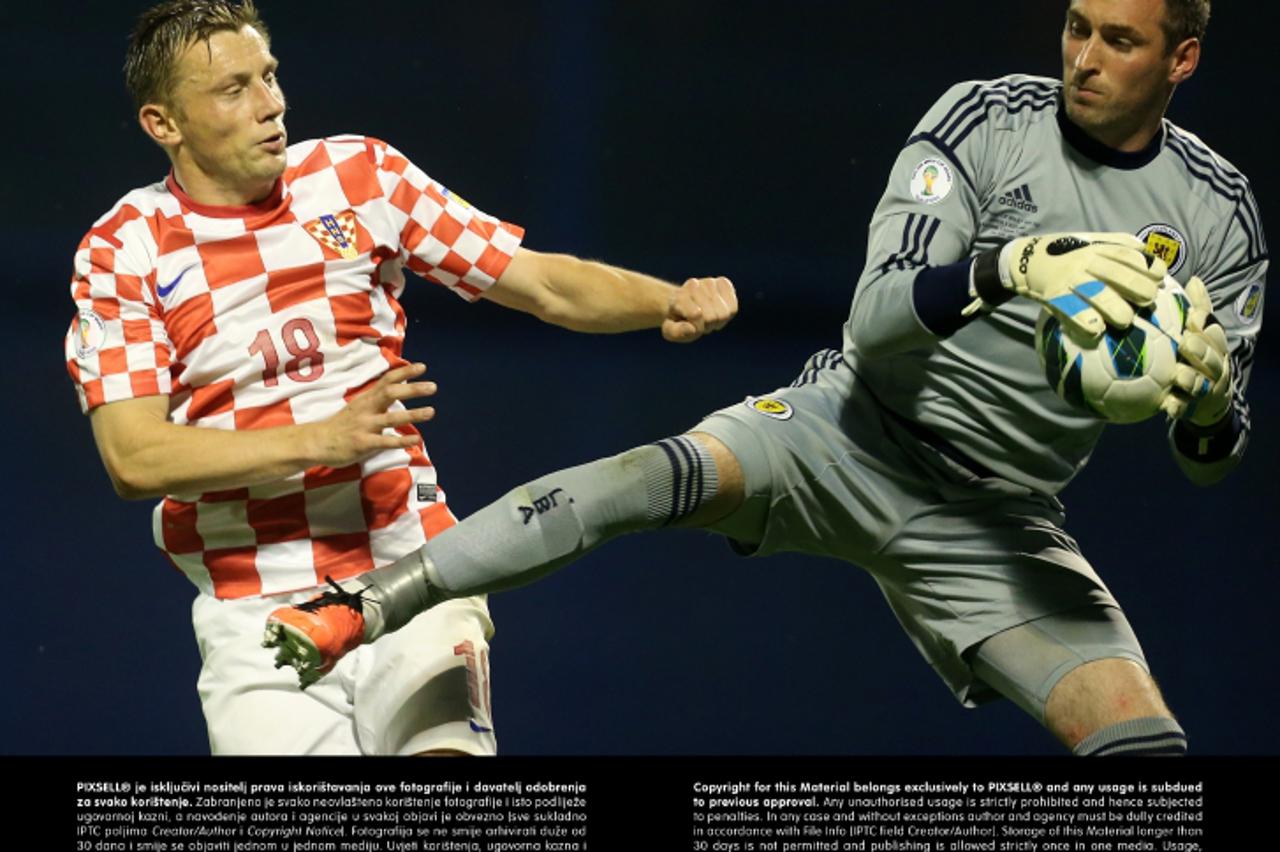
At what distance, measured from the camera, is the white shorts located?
2.88 meters

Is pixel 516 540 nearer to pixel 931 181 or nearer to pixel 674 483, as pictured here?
pixel 674 483

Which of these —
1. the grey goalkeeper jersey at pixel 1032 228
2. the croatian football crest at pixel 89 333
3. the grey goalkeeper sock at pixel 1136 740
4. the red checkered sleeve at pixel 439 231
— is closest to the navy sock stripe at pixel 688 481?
the grey goalkeeper jersey at pixel 1032 228

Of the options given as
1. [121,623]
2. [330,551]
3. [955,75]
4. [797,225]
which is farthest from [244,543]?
[955,75]

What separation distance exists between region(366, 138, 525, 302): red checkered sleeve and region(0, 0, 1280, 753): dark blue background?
953 millimetres

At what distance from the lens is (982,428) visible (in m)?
3.17

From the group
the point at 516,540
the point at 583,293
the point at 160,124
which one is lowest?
the point at 516,540

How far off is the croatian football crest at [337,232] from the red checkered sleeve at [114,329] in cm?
24

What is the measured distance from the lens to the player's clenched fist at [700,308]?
292 centimetres

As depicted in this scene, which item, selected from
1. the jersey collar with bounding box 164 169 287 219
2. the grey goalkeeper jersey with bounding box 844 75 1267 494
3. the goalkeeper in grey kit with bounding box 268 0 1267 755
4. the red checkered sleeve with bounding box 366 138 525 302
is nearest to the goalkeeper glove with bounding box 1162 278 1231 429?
the goalkeeper in grey kit with bounding box 268 0 1267 755

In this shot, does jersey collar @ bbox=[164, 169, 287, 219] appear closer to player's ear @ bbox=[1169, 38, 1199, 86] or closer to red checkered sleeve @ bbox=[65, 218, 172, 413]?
red checkered sleeve @ bbox=[65, 218, 172, 413]

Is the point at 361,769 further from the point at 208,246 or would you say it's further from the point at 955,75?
the point at 955,75

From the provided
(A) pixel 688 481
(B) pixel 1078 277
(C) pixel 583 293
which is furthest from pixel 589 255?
(B) pixel 1078 277

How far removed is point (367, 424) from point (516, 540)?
0.27m

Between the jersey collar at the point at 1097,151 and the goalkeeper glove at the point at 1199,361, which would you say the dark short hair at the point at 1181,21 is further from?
the goalkeeper glove at the point at 1199,361
